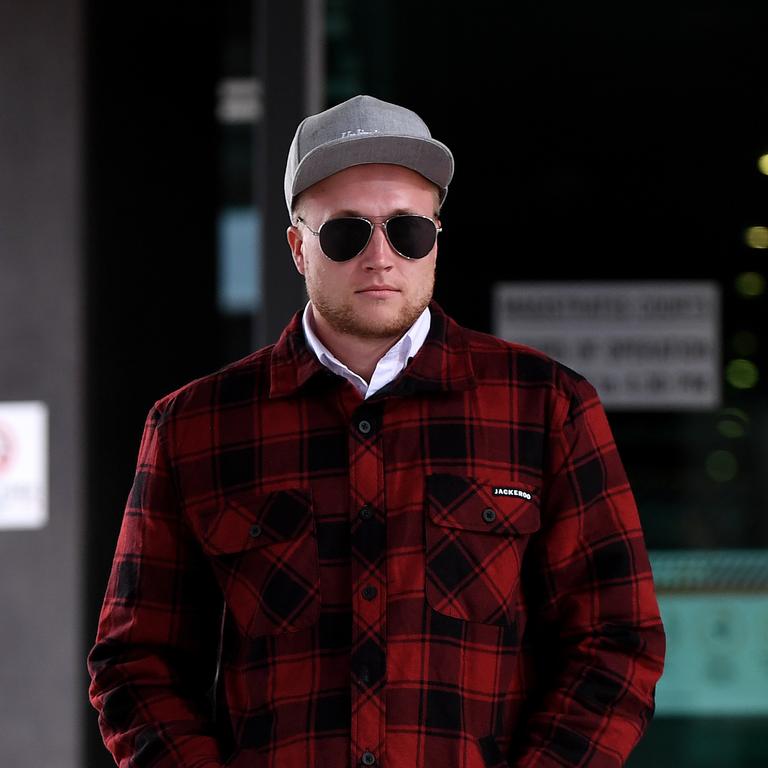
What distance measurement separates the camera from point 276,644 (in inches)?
67.2

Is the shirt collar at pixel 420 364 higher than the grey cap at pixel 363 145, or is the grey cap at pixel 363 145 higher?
the grey cap at pixel 363 145

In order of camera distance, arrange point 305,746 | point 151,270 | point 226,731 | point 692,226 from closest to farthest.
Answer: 1. point 305,746
2. point 226,731
3. point 692,226
4. point 151,270

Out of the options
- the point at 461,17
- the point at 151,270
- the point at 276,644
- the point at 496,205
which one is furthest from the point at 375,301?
the point at 151,270

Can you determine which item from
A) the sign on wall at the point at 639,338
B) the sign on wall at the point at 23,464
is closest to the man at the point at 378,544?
the sign on wall at the point at 639,338

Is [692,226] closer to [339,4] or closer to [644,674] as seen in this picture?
[339,4]

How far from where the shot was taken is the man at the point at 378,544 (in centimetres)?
168

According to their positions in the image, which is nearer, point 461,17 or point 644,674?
point 644,674

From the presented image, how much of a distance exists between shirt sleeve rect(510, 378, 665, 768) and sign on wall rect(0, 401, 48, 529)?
2.13 m

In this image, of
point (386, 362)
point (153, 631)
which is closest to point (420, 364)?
point (386, 362)

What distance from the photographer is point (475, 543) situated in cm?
171

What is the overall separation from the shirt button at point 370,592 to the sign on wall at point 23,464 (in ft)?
6.85

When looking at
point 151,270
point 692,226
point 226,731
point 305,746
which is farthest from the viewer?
point 151,270

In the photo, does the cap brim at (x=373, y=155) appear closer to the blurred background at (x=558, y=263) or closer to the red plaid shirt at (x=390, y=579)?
the red plaid shirt at (x=390, y=579)

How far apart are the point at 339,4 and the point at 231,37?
570 millimetres
